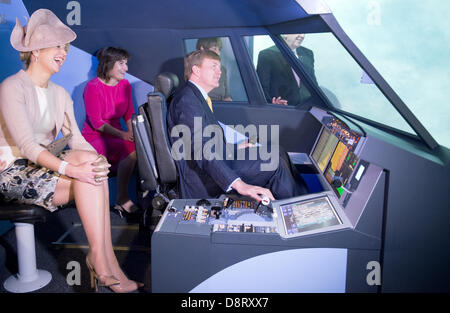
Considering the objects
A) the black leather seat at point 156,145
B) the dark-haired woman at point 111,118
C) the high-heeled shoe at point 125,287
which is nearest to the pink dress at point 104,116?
the dark-haired woman at point 111,118

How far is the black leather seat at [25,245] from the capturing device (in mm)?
2029

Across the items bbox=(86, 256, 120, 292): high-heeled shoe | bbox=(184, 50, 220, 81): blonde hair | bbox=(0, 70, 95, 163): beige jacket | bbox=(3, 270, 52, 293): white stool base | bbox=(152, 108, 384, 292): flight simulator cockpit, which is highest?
bbox=(184, 50, 220, 81): blonde hair

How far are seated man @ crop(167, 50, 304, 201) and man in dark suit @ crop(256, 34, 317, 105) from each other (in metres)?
1.33

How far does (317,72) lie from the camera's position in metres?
3.38

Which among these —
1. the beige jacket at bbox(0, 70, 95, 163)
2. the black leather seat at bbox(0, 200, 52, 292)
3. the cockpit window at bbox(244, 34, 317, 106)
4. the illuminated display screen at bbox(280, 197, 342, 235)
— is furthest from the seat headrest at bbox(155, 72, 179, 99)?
the cockpit window at bbox(244, 34, 317, 106)

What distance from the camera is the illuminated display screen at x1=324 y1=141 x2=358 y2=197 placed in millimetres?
1753

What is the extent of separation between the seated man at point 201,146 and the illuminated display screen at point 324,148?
0.69ft

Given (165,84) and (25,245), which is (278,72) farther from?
(25,245)

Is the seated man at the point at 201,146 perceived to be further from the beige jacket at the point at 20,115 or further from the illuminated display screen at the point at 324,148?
the beige jacket at the point at 20,115

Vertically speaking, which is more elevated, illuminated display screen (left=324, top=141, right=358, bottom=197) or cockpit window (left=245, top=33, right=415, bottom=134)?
cockpit window (left=245, top=33, right=415, bottom=134)

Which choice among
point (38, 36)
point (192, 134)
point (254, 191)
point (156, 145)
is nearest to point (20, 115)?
point (38, 36)

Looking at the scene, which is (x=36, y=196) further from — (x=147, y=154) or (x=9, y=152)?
(x=147, y=154)

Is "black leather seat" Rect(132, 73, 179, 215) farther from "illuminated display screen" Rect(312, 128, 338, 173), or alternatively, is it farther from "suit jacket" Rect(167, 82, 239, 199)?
"illuminated display screen" Rect(312, 128, 338, 173)
